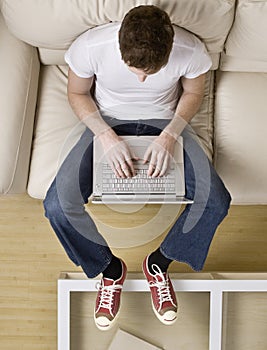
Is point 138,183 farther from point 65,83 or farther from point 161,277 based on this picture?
point 65,83

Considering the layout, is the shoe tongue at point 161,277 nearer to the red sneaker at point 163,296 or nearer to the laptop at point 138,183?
the red sneaker at point 163,296

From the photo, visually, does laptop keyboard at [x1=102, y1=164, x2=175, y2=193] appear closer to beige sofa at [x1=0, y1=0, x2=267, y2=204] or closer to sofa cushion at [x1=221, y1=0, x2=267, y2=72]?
beige sofa at [x1=0, y1=0, x2=267, y2=204]

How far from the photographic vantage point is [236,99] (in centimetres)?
194

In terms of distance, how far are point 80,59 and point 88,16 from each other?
0.38ft

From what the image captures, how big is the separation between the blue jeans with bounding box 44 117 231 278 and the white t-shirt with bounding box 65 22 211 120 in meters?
0.05

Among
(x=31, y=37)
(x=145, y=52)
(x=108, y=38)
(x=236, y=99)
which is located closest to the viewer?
(x=145, y=52)

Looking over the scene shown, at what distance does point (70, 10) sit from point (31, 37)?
0.16 meters

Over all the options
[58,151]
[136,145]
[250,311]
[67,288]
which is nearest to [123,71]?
[136,145]

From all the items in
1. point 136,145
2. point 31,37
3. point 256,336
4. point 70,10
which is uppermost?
point 70,10

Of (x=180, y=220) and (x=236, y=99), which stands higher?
(x=236, y=99)

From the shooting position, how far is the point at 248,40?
1822mm

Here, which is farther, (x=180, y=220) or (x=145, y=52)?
(x=180, y=220)

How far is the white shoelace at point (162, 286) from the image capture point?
5.95ft

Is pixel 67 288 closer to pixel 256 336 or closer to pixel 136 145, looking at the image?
pixel 136 145
